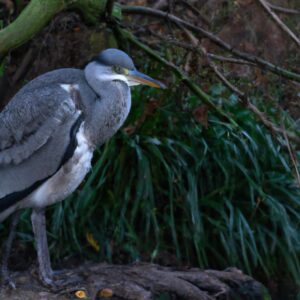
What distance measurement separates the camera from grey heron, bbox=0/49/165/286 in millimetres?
3941

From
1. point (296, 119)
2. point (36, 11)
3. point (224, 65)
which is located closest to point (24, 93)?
point (36, 11)

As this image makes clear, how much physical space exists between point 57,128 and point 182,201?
1592 mm

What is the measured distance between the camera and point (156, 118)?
5484 millimetres

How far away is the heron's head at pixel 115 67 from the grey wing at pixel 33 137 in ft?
0.69

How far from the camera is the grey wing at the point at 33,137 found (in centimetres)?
393

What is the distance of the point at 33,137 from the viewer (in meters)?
3.96

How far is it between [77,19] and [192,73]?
0.98 metres

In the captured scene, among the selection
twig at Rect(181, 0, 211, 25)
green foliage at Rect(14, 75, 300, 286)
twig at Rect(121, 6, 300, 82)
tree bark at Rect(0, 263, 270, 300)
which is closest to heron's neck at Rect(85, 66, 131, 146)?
tree bark at Rect(0, 263, 270, 300)

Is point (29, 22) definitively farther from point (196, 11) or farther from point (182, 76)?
point (196, 11)

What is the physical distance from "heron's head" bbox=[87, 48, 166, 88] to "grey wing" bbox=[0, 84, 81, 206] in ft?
0.69

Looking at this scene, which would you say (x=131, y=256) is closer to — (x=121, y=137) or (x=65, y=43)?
(x=121, y=137)

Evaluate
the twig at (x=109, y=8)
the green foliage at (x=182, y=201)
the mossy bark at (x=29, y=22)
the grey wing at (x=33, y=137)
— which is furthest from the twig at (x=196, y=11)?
the grey wing at (x=33, y=137)

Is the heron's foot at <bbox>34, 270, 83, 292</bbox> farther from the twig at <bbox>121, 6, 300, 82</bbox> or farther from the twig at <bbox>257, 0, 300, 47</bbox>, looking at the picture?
the twig at <bbox>257, 0, 300, 47</bbox>

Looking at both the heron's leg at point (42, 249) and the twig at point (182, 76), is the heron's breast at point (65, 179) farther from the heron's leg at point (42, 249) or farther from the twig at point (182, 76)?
the twig at point (182, 76)
